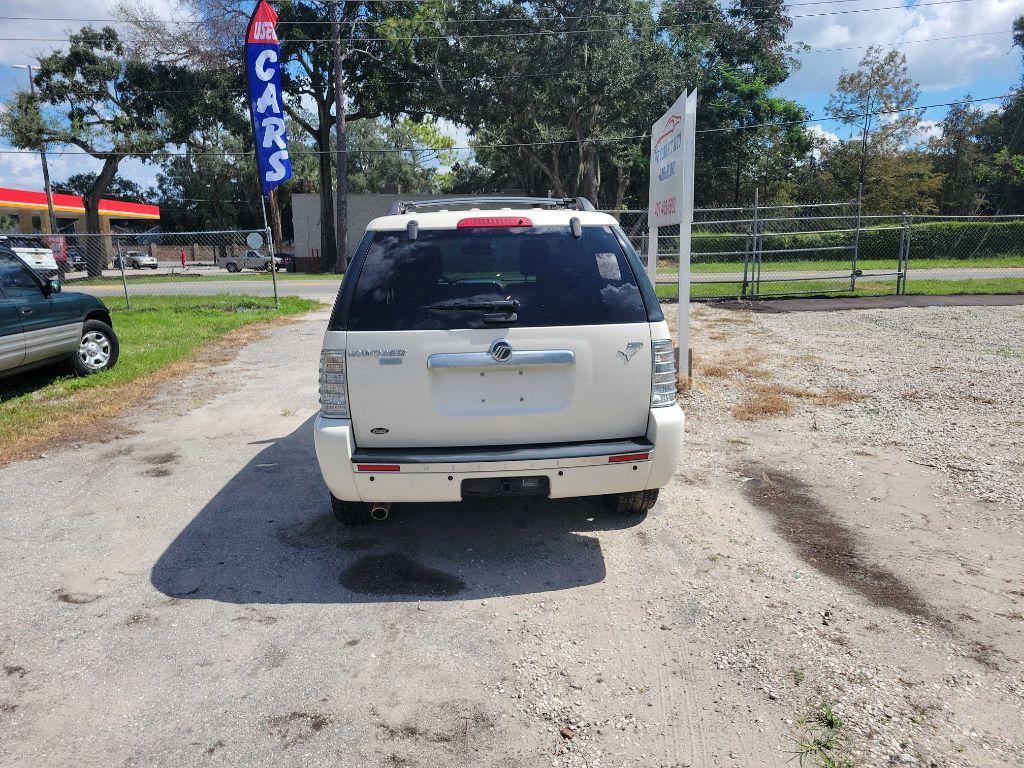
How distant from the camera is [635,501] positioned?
457 cm

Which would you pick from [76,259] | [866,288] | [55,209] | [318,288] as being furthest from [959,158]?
[55,209]

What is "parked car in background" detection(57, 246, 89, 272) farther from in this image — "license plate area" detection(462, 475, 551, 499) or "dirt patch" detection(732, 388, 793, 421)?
"license plate area" detection(462, 475, 551, 499)

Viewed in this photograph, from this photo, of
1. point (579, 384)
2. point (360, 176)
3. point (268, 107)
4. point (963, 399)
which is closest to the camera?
point (579, 384)

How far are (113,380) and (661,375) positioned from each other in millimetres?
7734

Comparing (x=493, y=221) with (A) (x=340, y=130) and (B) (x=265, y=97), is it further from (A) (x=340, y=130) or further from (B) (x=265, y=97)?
(A) (x=340, y=130)

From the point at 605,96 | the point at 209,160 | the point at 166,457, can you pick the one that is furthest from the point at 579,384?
the point at 209,160

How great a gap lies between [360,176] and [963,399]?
205ft

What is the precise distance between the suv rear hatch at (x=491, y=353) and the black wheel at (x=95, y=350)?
6992 mm

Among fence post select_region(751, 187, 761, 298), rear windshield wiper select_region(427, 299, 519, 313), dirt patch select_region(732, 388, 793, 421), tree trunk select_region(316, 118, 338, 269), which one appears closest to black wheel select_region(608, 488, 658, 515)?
rear windshield wiper select_region(427, 299, 519, 313)

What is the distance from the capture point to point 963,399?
7367 millimetres

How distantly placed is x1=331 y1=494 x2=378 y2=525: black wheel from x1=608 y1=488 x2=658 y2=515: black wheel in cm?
155

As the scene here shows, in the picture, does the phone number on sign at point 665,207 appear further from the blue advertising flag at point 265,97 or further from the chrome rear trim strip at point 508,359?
the blue advertising flag at point 265,97

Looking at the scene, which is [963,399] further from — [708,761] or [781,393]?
[708,761]

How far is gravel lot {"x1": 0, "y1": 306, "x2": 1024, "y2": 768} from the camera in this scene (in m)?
2.73
